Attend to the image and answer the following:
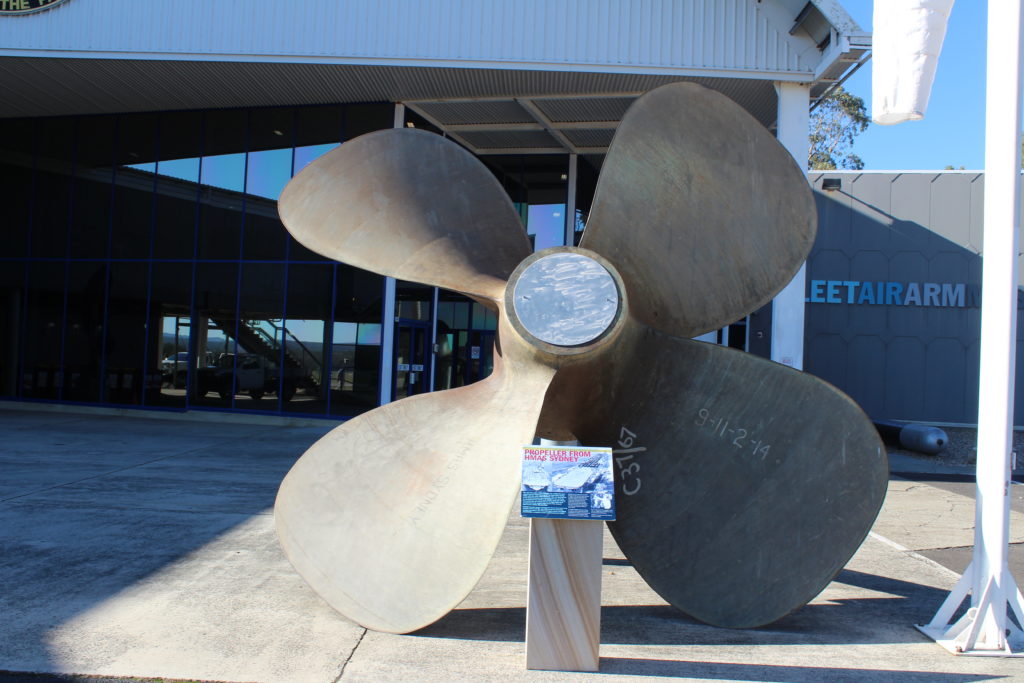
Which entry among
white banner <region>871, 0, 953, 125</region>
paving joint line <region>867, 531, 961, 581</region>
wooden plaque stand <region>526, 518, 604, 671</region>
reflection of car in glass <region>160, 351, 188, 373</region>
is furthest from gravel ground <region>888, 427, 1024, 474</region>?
reflection of car in glass <region>160, 351, 188, 373</region>

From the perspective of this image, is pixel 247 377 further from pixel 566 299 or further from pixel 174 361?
pixel 566 299

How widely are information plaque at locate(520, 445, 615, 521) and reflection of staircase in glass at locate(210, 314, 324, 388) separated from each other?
11.0 metres

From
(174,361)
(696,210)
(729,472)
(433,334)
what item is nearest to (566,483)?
(729,472)

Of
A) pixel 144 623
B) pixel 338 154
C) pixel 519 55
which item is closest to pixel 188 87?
pixel 519 55

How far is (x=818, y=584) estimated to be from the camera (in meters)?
3.41

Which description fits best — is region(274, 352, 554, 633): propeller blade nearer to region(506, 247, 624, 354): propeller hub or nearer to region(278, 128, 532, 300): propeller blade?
region(506, 247, 624, 354): propeller hub

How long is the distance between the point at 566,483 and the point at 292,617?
1.68 m

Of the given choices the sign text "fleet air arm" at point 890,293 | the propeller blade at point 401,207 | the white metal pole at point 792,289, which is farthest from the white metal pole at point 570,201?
the propeller blade at point 401,207

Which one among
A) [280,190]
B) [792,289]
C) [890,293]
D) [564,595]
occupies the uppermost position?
[280,190]

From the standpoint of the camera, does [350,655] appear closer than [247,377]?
Yes

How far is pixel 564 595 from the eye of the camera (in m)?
3.26

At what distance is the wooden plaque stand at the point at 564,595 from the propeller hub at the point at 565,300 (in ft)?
2.62

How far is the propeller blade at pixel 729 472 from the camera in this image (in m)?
3.46

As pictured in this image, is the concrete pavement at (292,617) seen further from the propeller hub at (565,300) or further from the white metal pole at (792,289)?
the white metal pole at (792,289)
